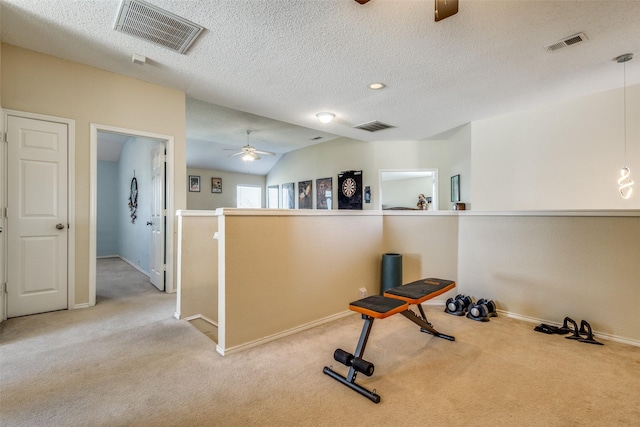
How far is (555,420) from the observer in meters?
1.53

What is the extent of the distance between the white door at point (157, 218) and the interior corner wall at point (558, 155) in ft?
15.8

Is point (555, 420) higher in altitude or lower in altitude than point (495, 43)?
lower

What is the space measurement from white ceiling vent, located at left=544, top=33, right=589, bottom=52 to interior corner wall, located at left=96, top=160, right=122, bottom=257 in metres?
8.48

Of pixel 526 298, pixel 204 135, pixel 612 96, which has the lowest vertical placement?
pixel 526 298

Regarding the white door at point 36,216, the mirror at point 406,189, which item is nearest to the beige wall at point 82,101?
the white door at point 36,216

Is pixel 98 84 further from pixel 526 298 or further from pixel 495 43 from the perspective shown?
pixel 526 298

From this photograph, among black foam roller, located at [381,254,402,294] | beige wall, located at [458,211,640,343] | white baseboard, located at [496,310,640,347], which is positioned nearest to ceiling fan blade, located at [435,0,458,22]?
beige wall, located at [458,211,640,343]

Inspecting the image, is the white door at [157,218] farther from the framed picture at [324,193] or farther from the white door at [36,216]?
the framed picture at [324,193]

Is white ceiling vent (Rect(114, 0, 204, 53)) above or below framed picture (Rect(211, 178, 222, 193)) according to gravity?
above

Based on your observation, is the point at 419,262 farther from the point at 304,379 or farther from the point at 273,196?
the point at 273,196

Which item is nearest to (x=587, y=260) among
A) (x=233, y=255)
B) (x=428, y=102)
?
(x=428, y=102)

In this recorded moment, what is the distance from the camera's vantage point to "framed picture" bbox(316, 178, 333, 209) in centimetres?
752

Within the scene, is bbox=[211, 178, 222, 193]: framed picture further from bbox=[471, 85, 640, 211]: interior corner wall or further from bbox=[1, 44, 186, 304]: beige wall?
bbox=[471, 85, 640, 211]: interior corner wall

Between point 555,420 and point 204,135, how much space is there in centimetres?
735
